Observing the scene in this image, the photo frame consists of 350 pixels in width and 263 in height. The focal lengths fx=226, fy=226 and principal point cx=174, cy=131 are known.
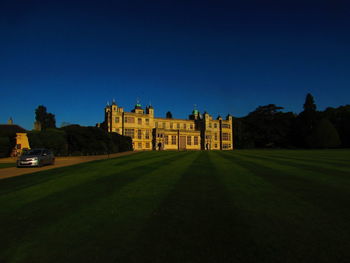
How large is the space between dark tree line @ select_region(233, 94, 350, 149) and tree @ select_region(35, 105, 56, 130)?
59.5 metres

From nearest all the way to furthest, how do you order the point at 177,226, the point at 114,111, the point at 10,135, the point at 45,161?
the point at 177,226, the point at 45,161, the point at 10,135, the point at 114,111

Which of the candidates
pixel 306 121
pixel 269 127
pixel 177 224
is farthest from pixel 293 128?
pixel 177 224

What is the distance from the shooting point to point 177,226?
4387 mm

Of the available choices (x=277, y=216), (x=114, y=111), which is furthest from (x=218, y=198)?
(x=114, y=111)

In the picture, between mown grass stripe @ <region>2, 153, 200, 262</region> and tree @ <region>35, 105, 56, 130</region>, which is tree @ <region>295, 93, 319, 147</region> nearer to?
mown grass stripe @ <region>2, 153, 200, 262</region>

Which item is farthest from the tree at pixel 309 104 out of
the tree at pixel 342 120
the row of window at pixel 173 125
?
the row of window at pixel 173 125

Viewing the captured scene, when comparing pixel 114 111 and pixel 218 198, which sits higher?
pixel 114 111

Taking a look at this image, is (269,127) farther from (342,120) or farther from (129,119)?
(129,119)

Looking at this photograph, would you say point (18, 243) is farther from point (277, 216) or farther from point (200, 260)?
point (277, 216)

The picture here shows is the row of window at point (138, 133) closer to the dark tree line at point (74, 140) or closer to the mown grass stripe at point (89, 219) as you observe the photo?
the dark tree line at point (74, 140)

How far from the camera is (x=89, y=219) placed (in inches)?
190

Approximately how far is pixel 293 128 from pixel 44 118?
7717 centimetres

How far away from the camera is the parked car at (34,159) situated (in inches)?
625

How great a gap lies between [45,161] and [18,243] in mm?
15308
